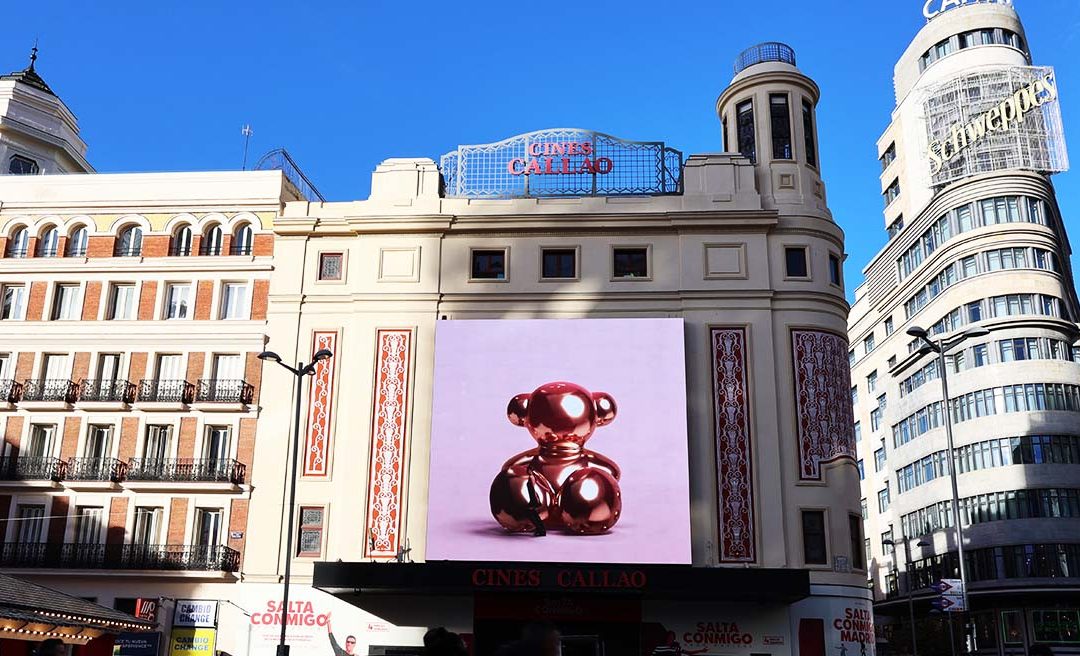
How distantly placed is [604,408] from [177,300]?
18084 mm

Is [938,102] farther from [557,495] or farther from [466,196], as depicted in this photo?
[557,495]

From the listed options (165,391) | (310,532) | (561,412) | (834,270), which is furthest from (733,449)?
(165,391)

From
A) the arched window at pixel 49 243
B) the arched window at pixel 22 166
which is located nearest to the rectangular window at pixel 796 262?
the arched window at pixel 49 243

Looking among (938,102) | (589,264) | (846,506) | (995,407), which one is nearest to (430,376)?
(589,264)

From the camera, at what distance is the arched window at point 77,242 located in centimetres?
4319

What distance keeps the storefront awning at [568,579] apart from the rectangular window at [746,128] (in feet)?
57.8

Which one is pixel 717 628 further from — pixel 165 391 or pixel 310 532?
pixel 165 391

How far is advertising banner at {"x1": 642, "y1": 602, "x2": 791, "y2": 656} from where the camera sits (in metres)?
35.4

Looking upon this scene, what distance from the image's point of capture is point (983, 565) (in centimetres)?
6494

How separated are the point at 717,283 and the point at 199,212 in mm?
21363

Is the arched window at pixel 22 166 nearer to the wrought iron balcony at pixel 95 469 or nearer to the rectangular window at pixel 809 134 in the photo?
the wrought iron balcony at pixel 95 469

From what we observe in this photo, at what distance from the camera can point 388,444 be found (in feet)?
126

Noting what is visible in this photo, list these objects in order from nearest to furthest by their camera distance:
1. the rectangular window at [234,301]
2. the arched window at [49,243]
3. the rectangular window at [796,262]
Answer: the rectangular window at [796,262], the rectangular window at [234,301], the arched window at [49,243]

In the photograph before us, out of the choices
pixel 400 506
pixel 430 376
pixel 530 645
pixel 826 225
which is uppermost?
pixel 826 225
